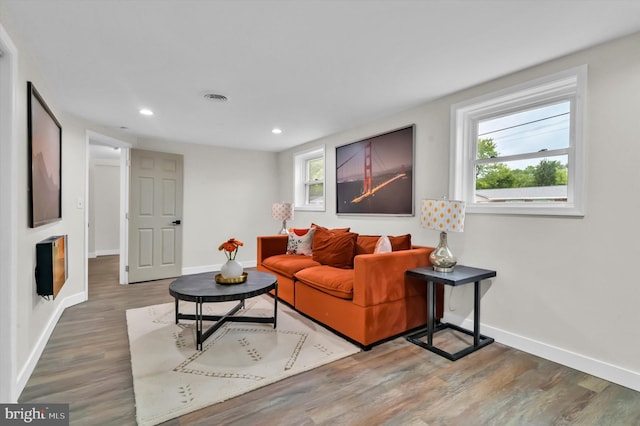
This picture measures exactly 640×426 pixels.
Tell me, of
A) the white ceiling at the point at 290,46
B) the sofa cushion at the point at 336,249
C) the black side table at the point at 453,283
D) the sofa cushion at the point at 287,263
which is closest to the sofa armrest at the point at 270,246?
the sofa cushion at the point at 287,263

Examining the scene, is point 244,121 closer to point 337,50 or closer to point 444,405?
point 337,50

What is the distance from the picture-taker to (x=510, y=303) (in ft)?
8.46

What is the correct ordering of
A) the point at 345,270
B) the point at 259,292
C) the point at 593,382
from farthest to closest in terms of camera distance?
the point at 345,270 < the point at 259,292 < the point at 593,382

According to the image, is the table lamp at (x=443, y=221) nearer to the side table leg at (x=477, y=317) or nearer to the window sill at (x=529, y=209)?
the side table leg at (x=477, y=317)

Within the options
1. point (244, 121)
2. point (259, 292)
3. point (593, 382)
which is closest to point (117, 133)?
point (244, 121)

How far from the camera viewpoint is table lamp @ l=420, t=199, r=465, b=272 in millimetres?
2527

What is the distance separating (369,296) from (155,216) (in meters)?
3.83

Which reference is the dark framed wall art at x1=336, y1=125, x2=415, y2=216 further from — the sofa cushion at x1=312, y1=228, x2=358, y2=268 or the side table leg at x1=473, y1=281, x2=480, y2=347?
the side table leg at x1=473, y1=281, x2=480, y2=347

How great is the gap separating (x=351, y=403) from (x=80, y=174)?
3.92 meters

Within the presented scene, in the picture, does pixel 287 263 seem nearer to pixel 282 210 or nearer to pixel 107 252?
pixel 282 210

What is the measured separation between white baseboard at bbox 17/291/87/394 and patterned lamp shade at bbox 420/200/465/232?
9.87ft

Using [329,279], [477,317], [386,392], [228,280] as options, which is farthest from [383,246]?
[228,280]

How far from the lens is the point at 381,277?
8.48 ft

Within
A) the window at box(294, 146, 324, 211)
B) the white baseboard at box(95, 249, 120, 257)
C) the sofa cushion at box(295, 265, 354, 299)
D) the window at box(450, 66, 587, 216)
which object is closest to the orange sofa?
the sofa cushion at box(295, 265, 354, 299)
